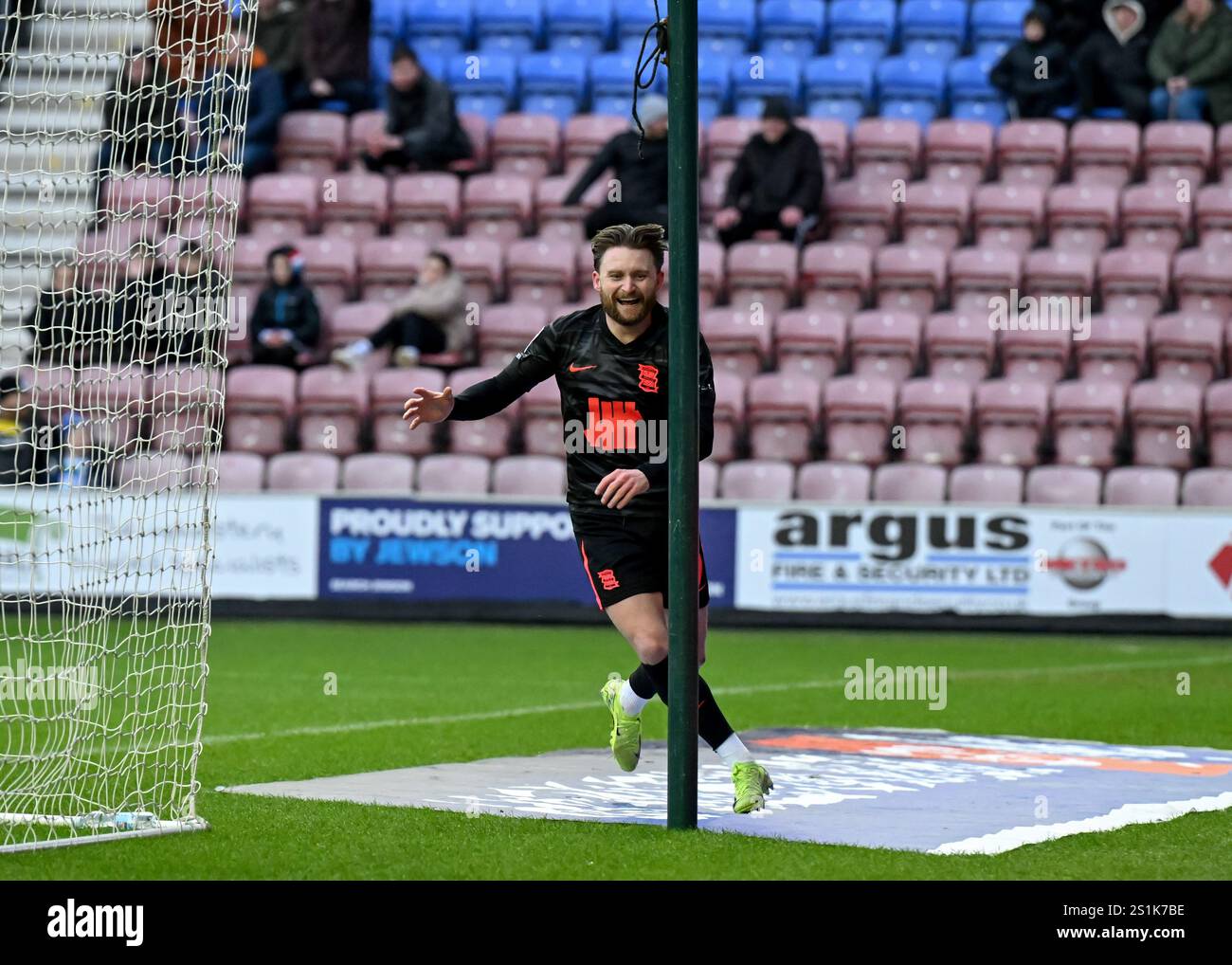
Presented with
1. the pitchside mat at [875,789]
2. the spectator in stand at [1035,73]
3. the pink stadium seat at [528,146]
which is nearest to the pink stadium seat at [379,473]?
the pink stadium seat at [528,146]

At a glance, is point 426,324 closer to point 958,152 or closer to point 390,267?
point 390,267

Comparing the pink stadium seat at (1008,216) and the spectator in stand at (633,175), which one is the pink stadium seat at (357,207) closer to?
the spectator in stand at (633,175)

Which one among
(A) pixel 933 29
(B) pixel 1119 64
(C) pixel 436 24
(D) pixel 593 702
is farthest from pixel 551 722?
(C) pixel 436 24

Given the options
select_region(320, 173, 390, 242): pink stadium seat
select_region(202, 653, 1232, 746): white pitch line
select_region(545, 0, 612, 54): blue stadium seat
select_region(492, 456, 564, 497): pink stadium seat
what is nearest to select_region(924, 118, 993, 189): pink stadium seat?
select_region(545, 0, 612, 54): blue stadium seat

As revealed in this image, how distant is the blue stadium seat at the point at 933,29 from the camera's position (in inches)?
878

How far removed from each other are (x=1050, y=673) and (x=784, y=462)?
4623mm

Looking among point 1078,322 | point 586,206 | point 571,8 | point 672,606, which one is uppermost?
point 571,8

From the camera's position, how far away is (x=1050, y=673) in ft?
44.3

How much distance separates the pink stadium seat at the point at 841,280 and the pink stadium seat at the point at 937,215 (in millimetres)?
888

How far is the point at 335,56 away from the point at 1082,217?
8.72 metres

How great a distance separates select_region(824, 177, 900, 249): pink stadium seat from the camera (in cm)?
2003

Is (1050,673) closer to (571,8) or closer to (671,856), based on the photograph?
(671,856)

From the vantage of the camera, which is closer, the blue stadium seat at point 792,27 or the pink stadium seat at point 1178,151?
the pink stadium seat at point 1178,151

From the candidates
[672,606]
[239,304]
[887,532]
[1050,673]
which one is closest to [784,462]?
[887,532]
